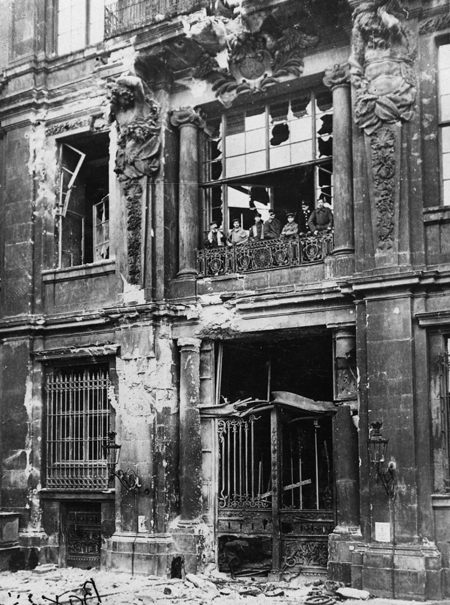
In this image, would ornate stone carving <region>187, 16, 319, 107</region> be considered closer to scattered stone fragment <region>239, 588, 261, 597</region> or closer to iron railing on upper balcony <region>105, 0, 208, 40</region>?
iron railing on upper balcony <region>105, 0, 208, 40</region>

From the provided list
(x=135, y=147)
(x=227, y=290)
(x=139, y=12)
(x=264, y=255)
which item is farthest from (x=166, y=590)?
(x=139, y=12)

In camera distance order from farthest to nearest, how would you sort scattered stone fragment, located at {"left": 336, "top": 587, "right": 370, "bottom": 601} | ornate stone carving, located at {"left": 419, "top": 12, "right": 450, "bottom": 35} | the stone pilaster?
ornate stone carving, located at {"left": 419, "top": 12, "right": 450, "bottom": 35}, the stone pilaster, scattered stone fragment, located at {"left": 336, "top": 587, "right": 370, "bottom": 601}

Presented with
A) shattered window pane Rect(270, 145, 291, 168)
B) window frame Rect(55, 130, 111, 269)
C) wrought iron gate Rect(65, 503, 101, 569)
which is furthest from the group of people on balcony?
wrought iron gate Rect(65, 503, 101, 569)

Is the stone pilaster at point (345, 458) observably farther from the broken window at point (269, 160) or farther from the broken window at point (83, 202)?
the broken window at point (83, 202)

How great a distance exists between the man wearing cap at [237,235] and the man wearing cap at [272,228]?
0.39 metres

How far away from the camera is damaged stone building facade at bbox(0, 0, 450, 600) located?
43.1 feet

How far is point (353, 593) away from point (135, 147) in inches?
334

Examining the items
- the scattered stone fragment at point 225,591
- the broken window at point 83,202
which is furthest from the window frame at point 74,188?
the scattered stone fragment at point 225,591

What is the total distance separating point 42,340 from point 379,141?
297 inches

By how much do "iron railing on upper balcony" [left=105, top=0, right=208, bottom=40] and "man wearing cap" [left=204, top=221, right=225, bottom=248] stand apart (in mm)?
3794

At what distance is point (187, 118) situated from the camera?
52.5ft

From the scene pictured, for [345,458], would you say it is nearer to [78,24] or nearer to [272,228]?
[272,228]

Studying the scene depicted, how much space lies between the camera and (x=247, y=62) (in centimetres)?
1559

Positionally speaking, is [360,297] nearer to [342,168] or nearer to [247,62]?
[342,168]
